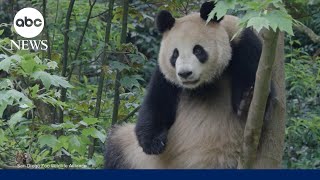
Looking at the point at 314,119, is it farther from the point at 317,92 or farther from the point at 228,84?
the point at 228,84

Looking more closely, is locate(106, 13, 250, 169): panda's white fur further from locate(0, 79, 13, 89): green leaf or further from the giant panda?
locate(0, 79, 13, 89): green leaf

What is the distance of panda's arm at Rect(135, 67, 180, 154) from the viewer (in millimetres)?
5844

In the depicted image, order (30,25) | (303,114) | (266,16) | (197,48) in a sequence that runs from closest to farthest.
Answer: (266,16)
(197,48)
(30,25)
(303,114)

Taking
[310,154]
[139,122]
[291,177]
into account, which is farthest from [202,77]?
[310,154]

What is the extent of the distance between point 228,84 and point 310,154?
2498 mm

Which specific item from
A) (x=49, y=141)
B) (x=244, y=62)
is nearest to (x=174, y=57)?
(x=244, y=62)

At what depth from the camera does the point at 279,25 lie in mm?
3754

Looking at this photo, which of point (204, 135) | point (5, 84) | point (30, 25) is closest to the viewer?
point (5, 84)

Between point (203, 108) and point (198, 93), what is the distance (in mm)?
126

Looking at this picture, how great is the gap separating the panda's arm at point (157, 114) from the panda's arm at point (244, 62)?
1.84 ft

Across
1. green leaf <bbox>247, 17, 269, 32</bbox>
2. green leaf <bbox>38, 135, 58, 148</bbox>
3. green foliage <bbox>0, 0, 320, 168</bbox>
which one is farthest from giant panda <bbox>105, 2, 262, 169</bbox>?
green leaf <bbox>247, 17, 269, 32</bbox>

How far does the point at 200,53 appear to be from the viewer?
5.76m

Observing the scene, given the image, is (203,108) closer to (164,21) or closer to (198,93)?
(198,93)

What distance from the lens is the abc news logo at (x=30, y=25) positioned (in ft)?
24.8
